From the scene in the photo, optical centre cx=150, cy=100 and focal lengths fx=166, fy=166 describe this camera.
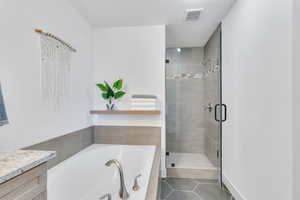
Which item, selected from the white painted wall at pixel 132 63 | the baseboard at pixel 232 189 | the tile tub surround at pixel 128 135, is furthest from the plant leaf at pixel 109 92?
the baseboard at pixel 232 189

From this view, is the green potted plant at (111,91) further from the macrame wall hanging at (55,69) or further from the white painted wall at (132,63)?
the macrame wall hanging at (55,69)

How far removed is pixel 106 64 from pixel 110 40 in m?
0.38

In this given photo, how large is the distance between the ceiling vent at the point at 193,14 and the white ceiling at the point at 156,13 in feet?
0.17

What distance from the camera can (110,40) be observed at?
8.50ft

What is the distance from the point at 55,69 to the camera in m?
1.67

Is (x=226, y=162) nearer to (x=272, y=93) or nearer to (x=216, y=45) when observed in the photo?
(x=272, y=93)

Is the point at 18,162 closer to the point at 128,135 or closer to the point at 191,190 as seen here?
the point at 128,135

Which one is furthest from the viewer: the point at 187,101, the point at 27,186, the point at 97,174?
the point at 187,101

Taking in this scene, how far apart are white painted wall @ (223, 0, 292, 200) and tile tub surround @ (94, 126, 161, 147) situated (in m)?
1.00

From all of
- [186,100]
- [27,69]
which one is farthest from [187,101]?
[27,69]

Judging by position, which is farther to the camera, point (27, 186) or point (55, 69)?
point (55, 69)

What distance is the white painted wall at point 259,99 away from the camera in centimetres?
111

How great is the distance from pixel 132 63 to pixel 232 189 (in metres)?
2.13

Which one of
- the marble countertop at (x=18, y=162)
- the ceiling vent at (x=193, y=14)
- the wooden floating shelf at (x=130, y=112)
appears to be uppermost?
A: the ceiling vent at (x=193, y=14)
